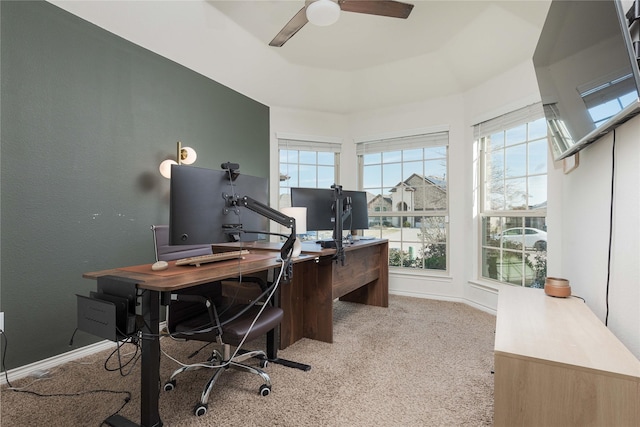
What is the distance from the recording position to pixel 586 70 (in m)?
1.30

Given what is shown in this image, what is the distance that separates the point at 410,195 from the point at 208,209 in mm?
3202

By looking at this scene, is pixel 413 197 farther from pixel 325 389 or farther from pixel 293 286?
pixel 325 389

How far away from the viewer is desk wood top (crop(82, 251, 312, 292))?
1242 millimetres

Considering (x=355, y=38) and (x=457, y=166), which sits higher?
(x=355, y=38)

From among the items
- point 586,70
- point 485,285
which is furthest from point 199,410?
point 485,285

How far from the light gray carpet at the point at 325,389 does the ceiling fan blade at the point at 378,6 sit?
2559 mm

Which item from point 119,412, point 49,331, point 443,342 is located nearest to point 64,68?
point 49,331

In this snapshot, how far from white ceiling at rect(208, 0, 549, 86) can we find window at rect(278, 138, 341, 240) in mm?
1053

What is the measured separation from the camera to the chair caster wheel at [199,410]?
1.52m

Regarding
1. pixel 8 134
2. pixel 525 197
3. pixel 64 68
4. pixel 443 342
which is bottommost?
pixel 443 342

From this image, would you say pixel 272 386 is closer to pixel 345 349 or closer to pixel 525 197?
pixel 345 349

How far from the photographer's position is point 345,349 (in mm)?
2314

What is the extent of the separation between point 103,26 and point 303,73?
2132 mm

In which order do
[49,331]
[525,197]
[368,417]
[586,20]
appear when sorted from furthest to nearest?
[525,197] < [49,331] < [368,417] < [586,20]
